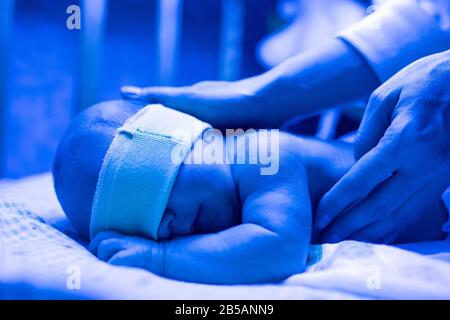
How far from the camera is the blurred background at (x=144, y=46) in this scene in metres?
1.52

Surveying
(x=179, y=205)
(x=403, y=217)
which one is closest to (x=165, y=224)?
(x=179, y=205)

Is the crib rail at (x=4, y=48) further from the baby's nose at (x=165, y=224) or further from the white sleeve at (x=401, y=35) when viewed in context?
the white sleeve at (x=401, y=35)

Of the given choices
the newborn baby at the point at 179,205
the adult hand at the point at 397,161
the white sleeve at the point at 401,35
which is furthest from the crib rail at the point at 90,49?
the adult hand at the point at 397,161

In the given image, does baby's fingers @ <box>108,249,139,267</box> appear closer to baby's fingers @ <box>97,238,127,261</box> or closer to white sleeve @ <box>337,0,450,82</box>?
baby's fingers @ <box>97,238,127,261</box>

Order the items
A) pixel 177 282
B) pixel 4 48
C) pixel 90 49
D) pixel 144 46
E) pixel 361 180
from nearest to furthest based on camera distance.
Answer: pixel 177 282
pixel 361 180
pixel 4 48
pixel 90 49
pixel 144 46

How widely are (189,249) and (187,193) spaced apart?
101mm

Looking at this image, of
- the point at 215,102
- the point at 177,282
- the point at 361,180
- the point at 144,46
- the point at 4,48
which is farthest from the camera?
the point at 144,46

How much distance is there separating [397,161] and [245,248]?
0.29m

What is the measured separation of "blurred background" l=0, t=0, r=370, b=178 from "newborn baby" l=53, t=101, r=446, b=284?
26.4 inches

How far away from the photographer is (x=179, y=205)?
2.63ft

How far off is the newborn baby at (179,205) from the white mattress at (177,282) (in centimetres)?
4

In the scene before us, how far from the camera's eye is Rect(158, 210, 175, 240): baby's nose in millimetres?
801

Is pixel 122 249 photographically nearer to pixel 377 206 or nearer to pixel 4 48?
pixel 377 206

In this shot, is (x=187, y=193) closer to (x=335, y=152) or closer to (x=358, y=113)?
(x=335, y=152)
